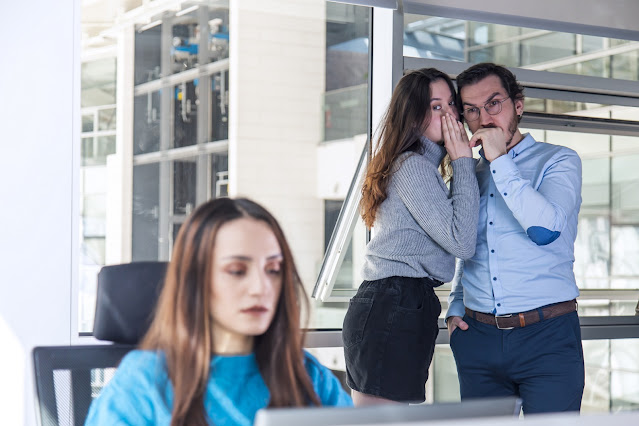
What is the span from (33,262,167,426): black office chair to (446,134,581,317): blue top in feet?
3.26

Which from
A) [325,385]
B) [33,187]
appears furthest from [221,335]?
[33,187]

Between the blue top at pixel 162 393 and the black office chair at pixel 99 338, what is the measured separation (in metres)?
0.38

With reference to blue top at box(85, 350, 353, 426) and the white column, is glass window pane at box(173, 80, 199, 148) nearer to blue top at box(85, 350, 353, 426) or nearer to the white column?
the white column

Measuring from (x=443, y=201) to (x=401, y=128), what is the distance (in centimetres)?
26

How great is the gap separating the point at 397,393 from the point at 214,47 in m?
2.09

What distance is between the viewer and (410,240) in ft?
7.35

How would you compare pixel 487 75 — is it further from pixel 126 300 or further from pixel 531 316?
pixel 126 300

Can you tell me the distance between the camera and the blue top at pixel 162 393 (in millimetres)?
1299

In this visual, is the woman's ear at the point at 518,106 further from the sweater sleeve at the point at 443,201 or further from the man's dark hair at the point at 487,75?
the sweater sleeve at the point at 443,201

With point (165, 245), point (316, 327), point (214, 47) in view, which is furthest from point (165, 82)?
point (316, 327)

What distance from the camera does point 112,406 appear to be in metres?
1.31

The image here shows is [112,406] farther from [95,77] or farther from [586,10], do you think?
[586,10]

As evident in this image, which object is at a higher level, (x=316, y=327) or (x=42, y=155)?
(x=42, y=155)

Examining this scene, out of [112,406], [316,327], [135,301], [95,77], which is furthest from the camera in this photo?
[316,327]
